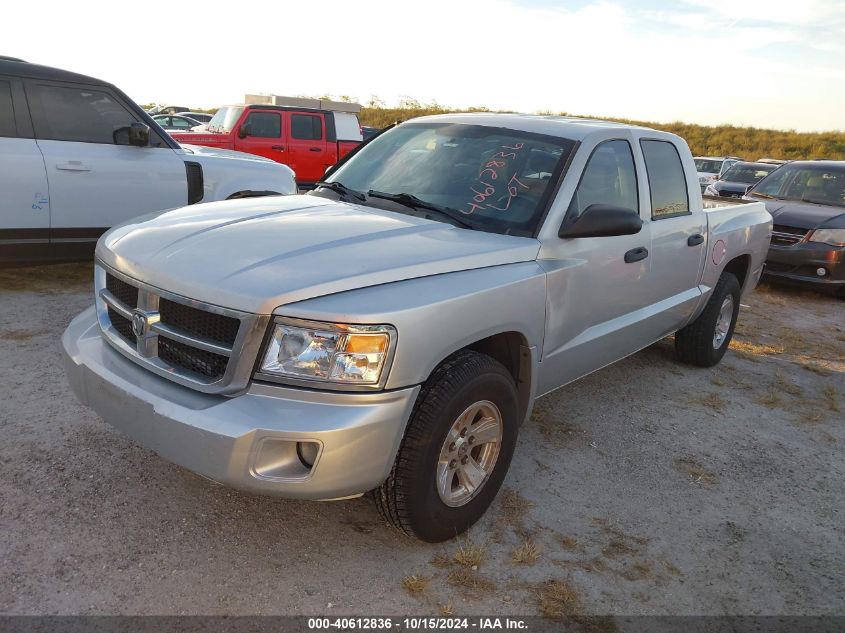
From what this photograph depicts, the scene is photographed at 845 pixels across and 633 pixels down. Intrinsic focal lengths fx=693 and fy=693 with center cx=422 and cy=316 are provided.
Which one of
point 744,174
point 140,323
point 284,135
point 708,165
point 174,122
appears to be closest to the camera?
point 140,323

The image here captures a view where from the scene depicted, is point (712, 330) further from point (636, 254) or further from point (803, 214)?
point (803, 214)

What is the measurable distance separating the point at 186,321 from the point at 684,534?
7.80 ft

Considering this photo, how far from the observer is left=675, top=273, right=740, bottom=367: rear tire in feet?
17.3

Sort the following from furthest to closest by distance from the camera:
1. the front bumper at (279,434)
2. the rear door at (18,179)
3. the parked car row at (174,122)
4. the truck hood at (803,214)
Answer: the parked car row at (174,122)
the truck hood at (803,214)
the rear door at (18,179)
the front bumper at (279,434)

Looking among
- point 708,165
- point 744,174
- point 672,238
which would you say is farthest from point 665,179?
point 708,165

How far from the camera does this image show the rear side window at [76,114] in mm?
5793

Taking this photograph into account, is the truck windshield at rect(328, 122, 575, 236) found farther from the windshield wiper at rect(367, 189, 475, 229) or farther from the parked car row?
the parked car row

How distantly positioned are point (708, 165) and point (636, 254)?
64.9 ft

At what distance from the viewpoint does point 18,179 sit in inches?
221

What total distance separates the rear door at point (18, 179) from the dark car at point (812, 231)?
8.21 m

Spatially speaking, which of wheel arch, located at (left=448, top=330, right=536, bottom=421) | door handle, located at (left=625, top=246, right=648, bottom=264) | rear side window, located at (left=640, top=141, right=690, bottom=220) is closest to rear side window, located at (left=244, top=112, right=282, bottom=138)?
rear side window, located at (left=640, top=141, right=690, bottom=220)

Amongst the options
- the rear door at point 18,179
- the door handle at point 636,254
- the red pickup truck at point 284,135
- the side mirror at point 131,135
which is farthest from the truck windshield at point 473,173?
the red pickup truck at point 284,135

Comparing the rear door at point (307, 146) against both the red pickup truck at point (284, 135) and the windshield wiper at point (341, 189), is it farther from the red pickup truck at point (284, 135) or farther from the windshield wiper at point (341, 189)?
the windshield wiper at point (341, 189)

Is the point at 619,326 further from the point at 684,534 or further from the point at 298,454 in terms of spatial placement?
the point at 298,454
